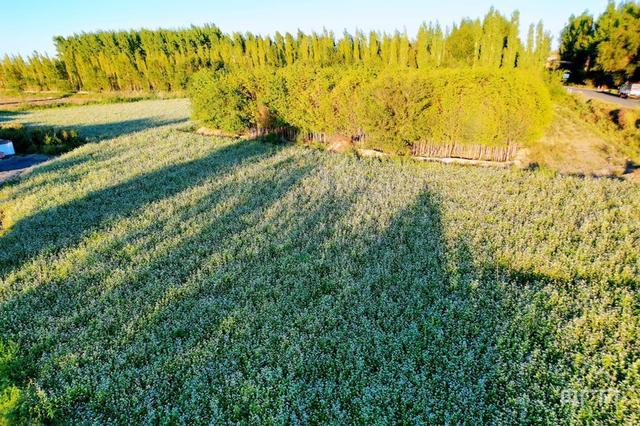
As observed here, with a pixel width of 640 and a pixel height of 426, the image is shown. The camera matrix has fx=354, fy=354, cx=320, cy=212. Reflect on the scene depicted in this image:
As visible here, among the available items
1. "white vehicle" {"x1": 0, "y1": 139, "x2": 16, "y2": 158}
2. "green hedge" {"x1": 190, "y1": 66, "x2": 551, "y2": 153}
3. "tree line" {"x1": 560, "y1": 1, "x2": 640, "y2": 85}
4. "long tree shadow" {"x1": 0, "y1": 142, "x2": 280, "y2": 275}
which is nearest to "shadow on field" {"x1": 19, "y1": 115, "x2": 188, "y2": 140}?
"white vehicle" {"x1": 0, "y1": 139, "x2": 16, "y2": 158}

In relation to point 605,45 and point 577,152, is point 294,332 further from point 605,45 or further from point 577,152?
point 605,45

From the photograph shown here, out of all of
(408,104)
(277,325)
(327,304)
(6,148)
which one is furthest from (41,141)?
(327,304)

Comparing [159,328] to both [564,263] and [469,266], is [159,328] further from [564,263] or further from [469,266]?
[564,263]

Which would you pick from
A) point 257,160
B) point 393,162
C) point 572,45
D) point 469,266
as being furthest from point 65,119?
point 572,45

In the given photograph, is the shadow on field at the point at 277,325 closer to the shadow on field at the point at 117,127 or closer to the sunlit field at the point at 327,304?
the sunlit field at the point at 327,304

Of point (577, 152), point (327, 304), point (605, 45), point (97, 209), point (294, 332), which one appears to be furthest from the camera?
point (605, 45)

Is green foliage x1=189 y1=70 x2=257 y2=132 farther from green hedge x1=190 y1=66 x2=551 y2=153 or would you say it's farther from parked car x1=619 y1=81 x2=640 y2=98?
parked car x1=619 y1=81 x2=640 y2=98
